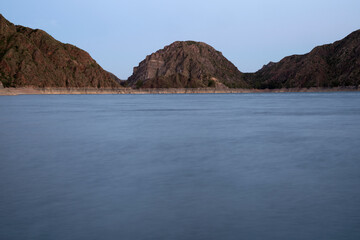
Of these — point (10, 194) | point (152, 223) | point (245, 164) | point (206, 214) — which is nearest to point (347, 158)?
point (245, 164)

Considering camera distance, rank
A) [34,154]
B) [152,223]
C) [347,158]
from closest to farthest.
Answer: [152,223] → [347,158] → [34,154]

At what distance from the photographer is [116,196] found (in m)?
11.9

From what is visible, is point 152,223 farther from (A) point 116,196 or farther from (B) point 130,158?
(B) point 130,158

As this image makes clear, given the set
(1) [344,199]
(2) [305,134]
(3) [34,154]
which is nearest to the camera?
(1) [344,199]

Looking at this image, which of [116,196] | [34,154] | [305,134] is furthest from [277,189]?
[305,134]

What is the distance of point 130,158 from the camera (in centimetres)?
1922

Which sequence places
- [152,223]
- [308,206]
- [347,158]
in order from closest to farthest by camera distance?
1. [152,223]
2. [308,206]
3. [347,158]

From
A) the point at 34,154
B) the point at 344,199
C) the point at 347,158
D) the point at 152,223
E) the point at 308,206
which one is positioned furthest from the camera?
the point at 34,154

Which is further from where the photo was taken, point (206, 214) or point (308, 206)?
point (308, 206)

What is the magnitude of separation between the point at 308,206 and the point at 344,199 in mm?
1403

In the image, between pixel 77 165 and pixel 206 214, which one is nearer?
pixel 206 214

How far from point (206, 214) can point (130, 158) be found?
9516 mm

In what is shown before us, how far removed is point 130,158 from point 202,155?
10.8 ft

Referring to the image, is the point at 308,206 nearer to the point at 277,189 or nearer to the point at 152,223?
the point at 277,189
